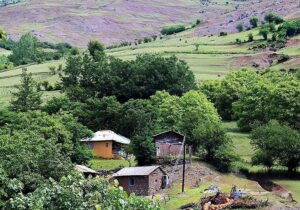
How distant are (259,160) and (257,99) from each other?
17476 mm

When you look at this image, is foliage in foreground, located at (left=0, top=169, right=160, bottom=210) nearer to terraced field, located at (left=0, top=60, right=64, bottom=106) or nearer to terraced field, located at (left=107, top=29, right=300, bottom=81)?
terraced field, located at (left=0, top=60, right=64, bottom=106)

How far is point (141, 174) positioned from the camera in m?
53.8

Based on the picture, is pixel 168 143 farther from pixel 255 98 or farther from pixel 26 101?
pixel 26 101

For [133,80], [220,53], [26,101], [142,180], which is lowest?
[142,180]

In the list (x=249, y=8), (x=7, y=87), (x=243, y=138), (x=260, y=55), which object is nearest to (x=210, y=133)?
(x=243, y=138)

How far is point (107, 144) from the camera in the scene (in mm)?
71062

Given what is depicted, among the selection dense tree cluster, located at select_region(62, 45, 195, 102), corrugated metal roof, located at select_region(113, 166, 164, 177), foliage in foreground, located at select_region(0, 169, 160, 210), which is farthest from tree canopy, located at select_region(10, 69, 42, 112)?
foliage in foreground, located at select_region(0, 169, 160, 210)

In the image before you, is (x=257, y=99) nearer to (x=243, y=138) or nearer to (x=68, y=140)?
(x=243, y=138)

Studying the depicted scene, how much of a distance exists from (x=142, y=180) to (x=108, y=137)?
58.1ft

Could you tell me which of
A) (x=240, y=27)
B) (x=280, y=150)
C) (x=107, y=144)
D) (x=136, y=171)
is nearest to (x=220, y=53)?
(x=240, y=27)

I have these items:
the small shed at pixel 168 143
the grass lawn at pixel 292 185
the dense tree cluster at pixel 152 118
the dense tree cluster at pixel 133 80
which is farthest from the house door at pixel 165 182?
the dense tree cluster at pixel 133 80

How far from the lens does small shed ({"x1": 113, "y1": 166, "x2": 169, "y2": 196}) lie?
54.1 metres

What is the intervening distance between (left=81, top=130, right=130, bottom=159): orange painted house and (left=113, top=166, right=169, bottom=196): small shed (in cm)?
1622

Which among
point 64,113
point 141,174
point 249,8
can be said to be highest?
point 249,8
